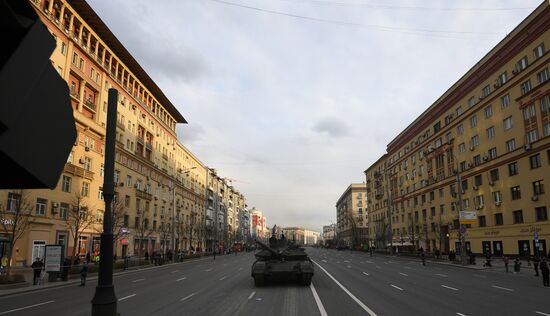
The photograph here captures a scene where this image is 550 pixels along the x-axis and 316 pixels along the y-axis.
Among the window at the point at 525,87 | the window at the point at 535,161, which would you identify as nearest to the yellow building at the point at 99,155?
the window at the point at 535,161

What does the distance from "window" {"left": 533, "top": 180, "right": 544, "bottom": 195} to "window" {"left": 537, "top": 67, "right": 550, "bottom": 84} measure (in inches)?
417

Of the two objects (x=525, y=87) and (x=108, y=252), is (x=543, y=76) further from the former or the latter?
(x=108, y=252)

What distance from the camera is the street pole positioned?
6.30m

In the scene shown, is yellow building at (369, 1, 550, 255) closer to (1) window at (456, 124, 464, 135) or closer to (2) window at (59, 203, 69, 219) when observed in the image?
(1) window at (456, 124, 464, 135)

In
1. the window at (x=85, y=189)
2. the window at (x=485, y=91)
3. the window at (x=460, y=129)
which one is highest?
the window at (x=485, y=91)

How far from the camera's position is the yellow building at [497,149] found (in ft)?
146

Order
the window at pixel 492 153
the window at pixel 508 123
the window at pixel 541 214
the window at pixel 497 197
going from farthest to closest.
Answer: the window at pixel 492 153, the window at pixel 497 197, the window at pixel 508 123, the window at pixel 541 214

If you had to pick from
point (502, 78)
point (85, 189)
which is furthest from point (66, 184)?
point (502, 78)

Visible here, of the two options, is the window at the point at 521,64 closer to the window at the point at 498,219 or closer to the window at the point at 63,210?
the window at the point at 498,219

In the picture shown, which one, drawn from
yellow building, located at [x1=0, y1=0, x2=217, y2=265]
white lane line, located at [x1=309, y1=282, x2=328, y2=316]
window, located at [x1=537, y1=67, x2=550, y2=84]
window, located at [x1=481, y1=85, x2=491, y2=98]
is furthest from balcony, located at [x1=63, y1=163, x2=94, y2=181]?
window, located at [x1=481, y1=85, x2=491, y2=98]

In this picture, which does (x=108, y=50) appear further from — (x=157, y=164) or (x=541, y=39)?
Answer: (x=541, y=39)

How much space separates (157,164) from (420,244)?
53.5 meters

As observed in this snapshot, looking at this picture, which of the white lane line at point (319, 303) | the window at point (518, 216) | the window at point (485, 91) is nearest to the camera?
the white lane line at point (319, 303)

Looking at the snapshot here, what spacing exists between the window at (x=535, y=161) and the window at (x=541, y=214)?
4.50 m
